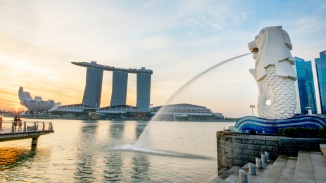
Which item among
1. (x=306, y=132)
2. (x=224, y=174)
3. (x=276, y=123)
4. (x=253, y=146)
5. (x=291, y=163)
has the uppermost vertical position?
(x=276, y=123)

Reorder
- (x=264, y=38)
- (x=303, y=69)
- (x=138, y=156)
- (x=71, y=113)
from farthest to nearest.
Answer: (x=71, y=113)
(x=303, y=69)
(x=138, y=156)
(x=264, y=38)

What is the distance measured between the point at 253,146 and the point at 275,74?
6524 millimetres

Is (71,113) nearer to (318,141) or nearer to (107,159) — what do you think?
(107,159)

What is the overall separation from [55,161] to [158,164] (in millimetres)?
7915

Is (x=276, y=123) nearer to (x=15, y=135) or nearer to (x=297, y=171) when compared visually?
(x=297, y=171)

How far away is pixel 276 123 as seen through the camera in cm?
1262

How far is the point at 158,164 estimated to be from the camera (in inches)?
591

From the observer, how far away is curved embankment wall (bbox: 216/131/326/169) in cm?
1005

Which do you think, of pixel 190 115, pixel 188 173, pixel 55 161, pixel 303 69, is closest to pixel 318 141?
pixel 188 173

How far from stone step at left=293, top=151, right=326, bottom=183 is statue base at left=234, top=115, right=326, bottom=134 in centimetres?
300

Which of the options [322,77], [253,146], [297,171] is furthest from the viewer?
[322,77]

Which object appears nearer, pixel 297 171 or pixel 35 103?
pixel 297 171

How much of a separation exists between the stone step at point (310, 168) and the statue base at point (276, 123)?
9.84 feet

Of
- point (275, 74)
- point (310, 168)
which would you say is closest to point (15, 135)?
point (310, 168)
